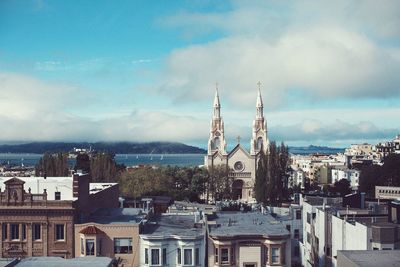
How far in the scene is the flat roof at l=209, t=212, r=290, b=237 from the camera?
138 feet

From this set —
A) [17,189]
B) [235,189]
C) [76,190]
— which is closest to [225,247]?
[76,190]

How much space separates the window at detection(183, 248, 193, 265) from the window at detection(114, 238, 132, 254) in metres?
3.69

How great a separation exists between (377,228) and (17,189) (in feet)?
76.1

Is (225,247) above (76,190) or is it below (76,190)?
below

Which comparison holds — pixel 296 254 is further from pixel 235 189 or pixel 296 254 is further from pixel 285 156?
pixel 235 189

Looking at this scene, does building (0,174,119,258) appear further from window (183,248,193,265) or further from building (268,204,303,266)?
building (268,204,303,266)

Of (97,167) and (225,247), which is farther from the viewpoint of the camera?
(97,167)

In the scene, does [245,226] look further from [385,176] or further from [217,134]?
[217,134]

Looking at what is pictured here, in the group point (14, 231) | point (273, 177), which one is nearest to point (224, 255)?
point (14, 231)

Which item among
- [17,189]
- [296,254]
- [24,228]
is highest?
[17,189]

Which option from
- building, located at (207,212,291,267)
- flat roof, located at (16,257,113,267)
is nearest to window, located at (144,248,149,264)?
building, located at (207,212,291,267)

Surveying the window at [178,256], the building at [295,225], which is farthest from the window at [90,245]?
the building at [295,225]

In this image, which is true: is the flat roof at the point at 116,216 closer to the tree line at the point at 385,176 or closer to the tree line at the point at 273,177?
the tree line at the point at 273,177

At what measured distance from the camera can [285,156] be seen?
103375 mm
